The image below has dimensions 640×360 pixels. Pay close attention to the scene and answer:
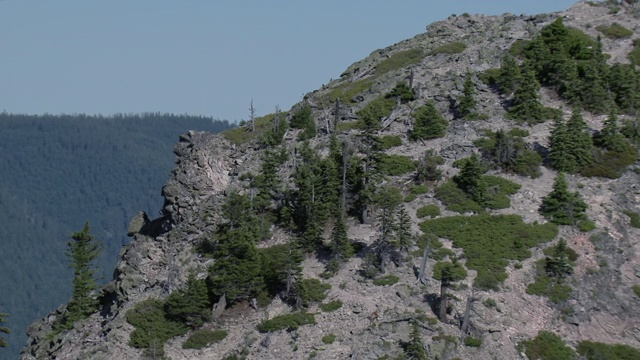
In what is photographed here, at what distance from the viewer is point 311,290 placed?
74.2 meters

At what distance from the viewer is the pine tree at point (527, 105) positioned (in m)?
92.9

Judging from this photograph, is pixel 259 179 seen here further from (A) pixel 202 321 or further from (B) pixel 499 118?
(B) pixel 499 118

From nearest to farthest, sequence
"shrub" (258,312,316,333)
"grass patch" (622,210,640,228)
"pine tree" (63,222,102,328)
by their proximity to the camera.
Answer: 1. "shrub" (258,312,316,333)
2. "grass patch" (622,210,640,228)
3. "pine tree" (63,222,102,328)

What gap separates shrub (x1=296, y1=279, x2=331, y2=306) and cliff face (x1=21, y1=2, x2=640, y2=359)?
873 millimetres

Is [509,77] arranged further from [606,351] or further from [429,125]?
[606,351]

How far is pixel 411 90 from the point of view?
Answer: 10038 centimetres

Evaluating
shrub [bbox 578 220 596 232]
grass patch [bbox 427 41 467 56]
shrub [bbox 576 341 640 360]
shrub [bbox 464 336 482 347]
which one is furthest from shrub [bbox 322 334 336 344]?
grass patch [bbox 427 41 467 56]

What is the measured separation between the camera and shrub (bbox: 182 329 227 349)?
72875 mm

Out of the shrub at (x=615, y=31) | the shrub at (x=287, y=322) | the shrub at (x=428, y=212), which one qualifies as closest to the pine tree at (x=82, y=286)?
the shrub at (x=287, y=322)

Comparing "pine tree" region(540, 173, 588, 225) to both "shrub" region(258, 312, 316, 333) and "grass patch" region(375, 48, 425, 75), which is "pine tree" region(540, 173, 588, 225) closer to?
"shrub" region(258, 312, 316, 333)

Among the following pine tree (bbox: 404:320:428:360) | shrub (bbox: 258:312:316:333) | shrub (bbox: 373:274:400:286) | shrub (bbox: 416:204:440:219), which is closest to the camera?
pine tree (bbox: 404:320:428:360)

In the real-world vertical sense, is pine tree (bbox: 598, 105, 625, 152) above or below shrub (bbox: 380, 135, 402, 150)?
below

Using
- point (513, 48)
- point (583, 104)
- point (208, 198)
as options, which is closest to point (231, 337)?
point (208, 198)

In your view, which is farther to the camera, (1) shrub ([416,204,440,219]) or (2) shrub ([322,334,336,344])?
(1) shrub ([416,204,440,219])
